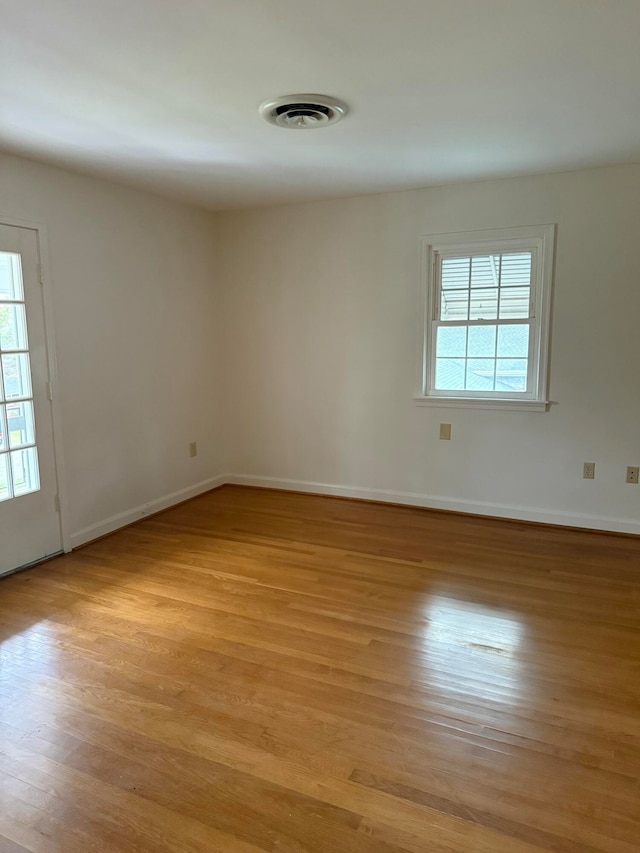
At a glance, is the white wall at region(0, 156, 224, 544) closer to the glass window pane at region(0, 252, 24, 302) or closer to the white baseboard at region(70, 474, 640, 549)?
the white baseboard at region(70, 474, 640, 549)

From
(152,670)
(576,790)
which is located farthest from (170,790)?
(576,790)

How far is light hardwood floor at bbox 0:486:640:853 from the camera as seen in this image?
1.62 meters

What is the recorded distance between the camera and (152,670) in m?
2.35

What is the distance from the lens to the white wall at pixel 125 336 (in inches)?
138

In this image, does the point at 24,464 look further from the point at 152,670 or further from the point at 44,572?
the point at 152,670

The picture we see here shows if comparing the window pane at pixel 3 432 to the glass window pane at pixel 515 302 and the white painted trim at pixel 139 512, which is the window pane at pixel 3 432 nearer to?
the white painted trim at pixel 139 512

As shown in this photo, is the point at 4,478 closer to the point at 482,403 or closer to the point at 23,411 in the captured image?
the point at 23,411

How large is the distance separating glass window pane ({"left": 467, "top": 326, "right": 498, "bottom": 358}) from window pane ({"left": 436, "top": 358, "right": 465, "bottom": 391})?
13 cm

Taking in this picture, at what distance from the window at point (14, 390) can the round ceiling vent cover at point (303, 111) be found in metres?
1.72

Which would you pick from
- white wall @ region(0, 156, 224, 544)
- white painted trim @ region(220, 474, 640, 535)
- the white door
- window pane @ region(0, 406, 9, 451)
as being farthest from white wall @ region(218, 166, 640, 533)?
window pane @ region(0, 406, 9, 451)

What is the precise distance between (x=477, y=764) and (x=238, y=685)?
0.95 meters

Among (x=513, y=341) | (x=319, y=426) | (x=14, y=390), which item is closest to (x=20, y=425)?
(x=14, y=390)

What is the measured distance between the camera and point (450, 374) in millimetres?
4281

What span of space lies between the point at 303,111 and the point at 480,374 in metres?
2.33
